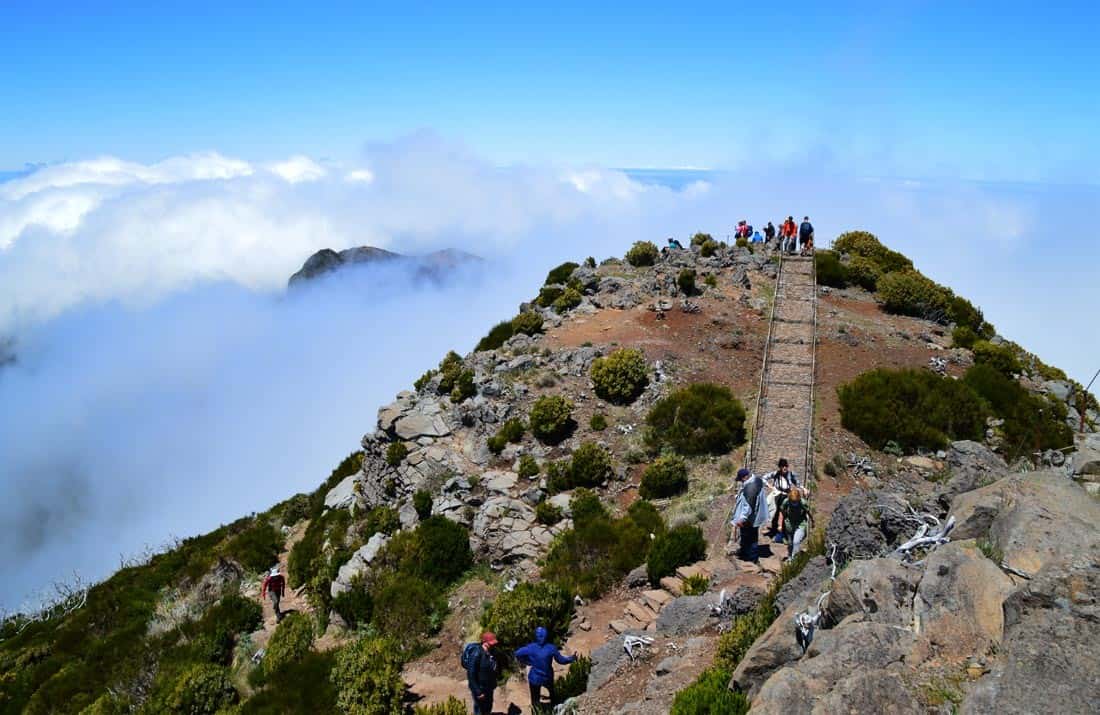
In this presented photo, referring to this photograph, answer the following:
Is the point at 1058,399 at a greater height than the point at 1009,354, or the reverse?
the point at 1009,354

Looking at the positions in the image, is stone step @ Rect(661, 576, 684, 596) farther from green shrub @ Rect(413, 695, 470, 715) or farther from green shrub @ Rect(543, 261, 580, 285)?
green shrub @ Rect(543, 261, 580, 285)

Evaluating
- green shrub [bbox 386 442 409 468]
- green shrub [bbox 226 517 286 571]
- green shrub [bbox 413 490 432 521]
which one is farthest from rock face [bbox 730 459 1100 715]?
green shrub [bbox 226 517 286 571]

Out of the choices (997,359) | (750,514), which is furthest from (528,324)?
(997,359)

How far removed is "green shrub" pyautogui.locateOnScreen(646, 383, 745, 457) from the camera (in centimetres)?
2292

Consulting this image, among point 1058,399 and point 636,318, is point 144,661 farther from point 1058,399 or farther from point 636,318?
point 1058,399

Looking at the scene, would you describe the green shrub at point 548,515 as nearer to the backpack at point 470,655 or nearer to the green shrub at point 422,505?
the green shrub at point 422,505

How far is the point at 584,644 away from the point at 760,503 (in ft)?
17.5

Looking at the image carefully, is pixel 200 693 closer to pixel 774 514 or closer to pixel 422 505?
pixel 422 505

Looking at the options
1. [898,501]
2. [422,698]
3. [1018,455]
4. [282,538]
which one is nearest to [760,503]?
[898,501]

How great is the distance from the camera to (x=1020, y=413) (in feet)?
79.7

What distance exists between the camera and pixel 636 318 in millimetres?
32688


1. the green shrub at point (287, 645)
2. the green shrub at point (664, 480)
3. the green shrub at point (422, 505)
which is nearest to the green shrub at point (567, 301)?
the green shrub at point (422, 505)

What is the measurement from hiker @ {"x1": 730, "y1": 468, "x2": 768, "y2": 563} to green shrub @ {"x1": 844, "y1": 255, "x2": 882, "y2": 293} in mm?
25041

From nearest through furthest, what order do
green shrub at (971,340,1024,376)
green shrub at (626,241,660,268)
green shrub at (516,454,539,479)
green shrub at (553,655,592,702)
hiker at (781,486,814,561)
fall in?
green shrub at (553,655,592,702) < hiker at (781,486,814,561) < green shrub at (516,454,539,479) < green shrub at (971,340,1024,376) < green shrub at (626,241,660,268)
